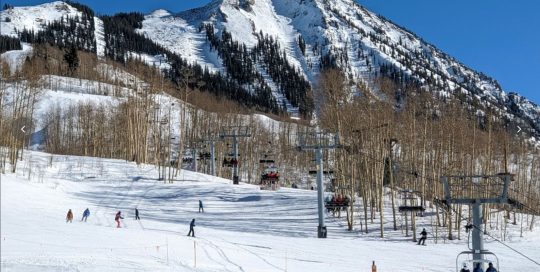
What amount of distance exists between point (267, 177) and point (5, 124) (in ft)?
82.0

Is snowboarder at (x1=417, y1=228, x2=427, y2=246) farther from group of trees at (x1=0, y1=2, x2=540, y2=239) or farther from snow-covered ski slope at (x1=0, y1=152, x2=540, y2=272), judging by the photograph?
group of trees at (x1=0, y1=2, x2=540, y2=239)

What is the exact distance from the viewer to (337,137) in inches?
1401

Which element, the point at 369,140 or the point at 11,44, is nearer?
the point at 369,140

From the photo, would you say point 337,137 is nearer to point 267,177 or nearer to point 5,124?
point 267,177

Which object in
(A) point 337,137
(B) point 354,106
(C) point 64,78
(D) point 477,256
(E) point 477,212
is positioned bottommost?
(D) point 477,256

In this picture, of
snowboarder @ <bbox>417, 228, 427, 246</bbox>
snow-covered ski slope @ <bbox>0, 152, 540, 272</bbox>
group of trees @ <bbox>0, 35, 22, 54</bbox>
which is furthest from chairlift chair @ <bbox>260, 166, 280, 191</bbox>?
group of trees @ <bbox>0, 35, 22, 54</bbox>

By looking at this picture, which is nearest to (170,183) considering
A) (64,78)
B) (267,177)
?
(267,177)

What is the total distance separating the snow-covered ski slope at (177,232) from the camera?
20094mm

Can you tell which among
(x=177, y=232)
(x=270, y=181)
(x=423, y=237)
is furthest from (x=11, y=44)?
(x=423, y=237)

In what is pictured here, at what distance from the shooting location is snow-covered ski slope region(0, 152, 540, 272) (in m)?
20.1

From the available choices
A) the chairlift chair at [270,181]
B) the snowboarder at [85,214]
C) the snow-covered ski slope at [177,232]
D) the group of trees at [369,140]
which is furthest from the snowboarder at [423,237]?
the snowboarder at [85,214]

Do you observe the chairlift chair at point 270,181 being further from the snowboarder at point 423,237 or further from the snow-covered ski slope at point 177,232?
the snowboarder at point 423,237

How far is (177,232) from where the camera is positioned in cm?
3052

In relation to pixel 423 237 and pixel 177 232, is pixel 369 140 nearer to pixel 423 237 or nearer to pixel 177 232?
pixel 423 237
